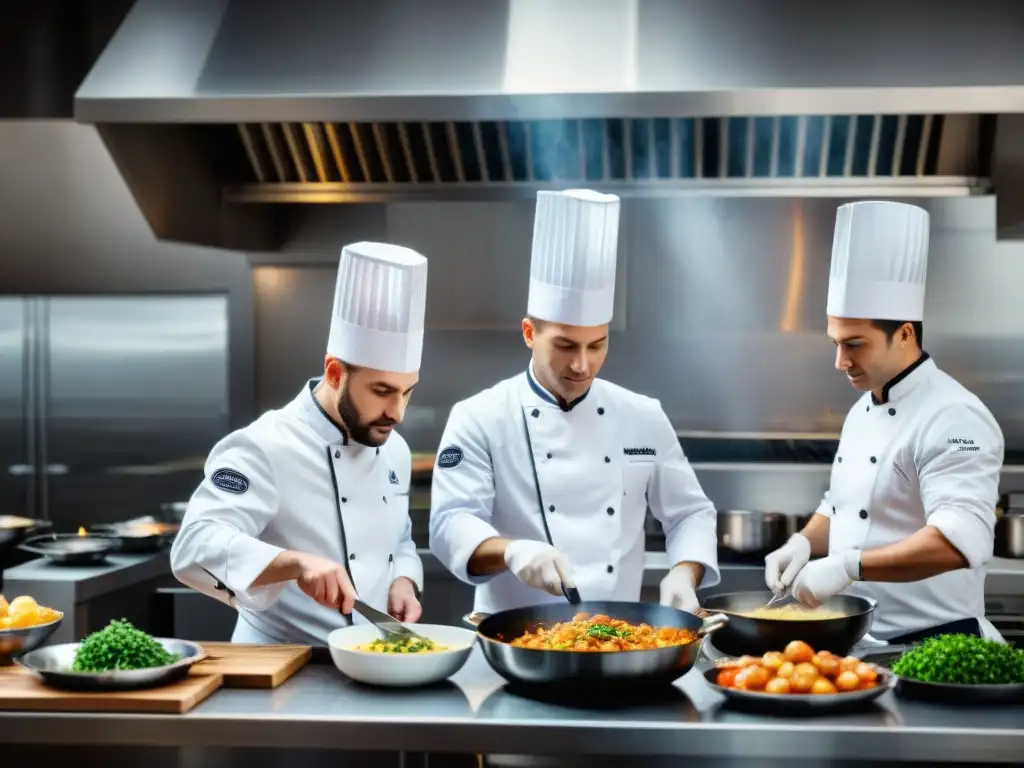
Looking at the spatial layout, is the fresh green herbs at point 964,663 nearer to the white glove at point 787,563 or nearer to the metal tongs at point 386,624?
the white glove at point 787,563

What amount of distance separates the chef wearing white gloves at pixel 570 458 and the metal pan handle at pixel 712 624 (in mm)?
526

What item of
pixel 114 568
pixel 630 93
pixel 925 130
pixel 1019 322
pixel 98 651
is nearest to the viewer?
pixel 98 651

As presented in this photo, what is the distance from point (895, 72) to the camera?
11.9 ft

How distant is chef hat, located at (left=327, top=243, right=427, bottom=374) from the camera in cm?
249

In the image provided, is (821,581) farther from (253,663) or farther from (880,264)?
(253,663)

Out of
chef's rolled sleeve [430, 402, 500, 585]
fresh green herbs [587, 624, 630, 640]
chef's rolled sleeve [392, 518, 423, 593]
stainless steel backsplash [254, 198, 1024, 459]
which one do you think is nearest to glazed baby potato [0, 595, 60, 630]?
chef's rolled sleeve [392, 518, 423, 593]

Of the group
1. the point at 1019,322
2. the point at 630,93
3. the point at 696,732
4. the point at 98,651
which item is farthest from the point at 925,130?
the point at 98,651

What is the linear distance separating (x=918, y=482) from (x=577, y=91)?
5.32ft

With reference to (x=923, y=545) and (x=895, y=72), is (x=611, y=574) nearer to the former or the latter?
(x=923, y=545)

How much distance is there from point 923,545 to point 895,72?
5.73 ft

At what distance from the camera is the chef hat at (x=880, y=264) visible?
9.43ft

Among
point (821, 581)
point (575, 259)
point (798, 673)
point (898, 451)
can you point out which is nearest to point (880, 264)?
point (898, 451)

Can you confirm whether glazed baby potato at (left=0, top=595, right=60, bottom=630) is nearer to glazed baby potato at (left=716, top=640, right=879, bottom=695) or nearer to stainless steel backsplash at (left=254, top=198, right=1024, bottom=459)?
glazed baby potato at (left=716, top=640, right=879, bottom=695)

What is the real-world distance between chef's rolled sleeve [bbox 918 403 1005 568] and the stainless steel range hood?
49.9 inches
